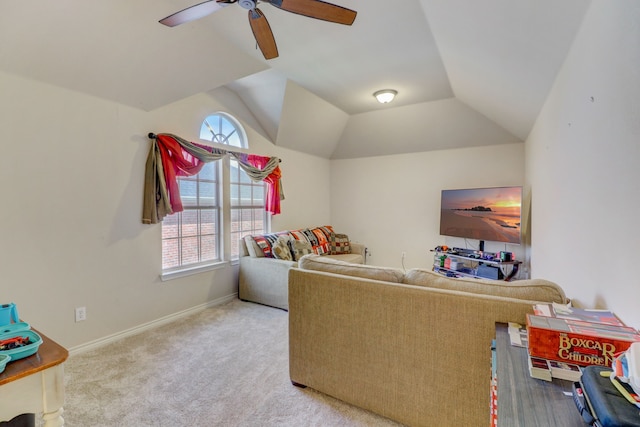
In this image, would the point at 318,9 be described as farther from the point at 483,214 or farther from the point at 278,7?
the point at 483,214

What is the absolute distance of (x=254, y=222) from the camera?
175 inches

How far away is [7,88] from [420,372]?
3.37m

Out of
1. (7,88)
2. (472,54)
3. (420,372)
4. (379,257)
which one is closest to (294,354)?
(420,372)

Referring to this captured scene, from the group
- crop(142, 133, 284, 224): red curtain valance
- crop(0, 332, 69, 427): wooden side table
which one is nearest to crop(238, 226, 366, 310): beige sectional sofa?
crop(142, 133, 284, 224): red curtain valance

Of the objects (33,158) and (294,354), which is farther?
(33,158)

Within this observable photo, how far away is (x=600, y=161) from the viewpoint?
1339 mm

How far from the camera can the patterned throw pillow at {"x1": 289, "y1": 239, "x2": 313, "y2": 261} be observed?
4085 millimetres

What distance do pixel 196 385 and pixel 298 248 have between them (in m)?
2.23

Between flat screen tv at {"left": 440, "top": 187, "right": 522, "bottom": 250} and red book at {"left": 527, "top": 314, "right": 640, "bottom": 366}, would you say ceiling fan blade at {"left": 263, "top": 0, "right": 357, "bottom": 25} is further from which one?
flat screen tv at {"left": 440, "top": 187, "right": 522, "bottom": 250}

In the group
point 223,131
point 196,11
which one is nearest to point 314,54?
point 196,11

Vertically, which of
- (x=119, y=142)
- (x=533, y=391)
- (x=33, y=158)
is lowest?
(x=533, y=391)

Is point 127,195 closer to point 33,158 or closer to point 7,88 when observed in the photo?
point 33,158

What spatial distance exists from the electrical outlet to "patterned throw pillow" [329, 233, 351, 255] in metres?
3.31

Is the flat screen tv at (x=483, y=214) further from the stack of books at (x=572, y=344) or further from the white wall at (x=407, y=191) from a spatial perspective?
the stack of books at (x=572, y=344)
